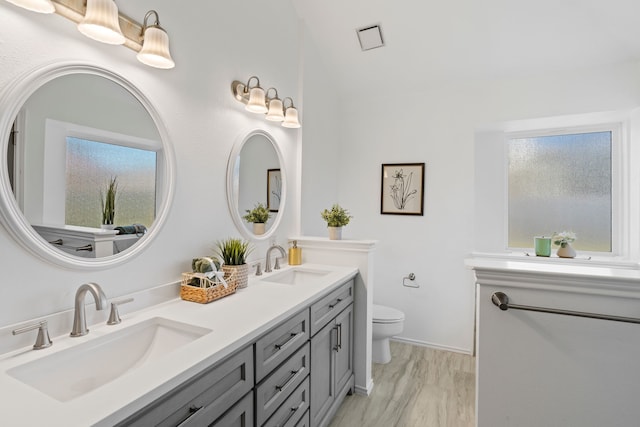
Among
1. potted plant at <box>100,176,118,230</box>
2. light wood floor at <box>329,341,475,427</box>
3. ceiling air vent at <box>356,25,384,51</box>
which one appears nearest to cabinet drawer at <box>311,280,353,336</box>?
light wood floor at <box>329,341,475,427</box>

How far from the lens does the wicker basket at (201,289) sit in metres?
1.49

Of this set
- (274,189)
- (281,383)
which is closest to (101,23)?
(274,189)

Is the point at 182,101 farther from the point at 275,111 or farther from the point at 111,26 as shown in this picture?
the point at 275,111

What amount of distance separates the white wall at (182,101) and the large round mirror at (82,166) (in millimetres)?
53

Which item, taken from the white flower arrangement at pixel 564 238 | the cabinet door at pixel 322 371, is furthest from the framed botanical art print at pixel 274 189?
the white flower arrangement at pixel 564 238

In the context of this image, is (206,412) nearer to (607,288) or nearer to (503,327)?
(503,327)

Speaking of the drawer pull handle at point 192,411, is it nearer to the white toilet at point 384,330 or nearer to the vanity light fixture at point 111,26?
the vanity light fixture at point 111,26

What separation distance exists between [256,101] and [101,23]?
93 centimetres

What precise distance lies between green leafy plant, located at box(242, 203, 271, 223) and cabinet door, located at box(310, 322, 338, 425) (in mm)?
854

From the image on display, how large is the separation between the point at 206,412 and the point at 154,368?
23 centimetres

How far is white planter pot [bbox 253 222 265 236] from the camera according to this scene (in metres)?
2.17

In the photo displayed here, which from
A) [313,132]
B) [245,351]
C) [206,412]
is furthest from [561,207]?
[206,412]

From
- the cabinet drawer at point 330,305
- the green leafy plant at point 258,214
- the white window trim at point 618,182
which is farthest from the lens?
the white window trim at point 618,182

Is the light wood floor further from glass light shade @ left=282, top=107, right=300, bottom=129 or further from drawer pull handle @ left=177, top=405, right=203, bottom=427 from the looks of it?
glass light shade @ left=282, top=107, right=300, bottom=129
